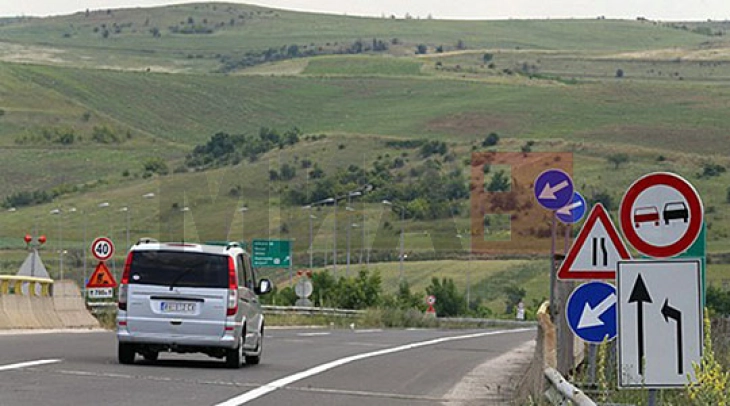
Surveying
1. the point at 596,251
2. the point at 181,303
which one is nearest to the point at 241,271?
the point at 181,303

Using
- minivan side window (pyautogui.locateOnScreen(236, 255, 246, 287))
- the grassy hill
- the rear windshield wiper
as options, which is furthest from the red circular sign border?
the grassy hill

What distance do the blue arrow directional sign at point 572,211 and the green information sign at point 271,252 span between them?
5768 cm

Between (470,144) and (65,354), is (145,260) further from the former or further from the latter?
(470,144)

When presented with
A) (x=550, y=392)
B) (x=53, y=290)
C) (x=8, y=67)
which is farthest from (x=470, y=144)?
(x=550, y=392)

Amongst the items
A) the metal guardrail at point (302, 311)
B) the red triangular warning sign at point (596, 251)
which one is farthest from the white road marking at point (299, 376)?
the metal guardrail at point (302, 311)

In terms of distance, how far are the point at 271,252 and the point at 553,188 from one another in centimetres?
5977

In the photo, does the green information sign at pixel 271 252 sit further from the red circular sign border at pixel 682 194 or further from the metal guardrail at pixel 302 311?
the red circular sign border at pixel 682 194

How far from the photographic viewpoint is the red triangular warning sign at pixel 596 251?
17609 mm

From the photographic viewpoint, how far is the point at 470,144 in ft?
→ 443

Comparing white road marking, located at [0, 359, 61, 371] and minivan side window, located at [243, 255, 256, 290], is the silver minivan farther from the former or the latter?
white road marking, located at [0, 359, 61, 371]

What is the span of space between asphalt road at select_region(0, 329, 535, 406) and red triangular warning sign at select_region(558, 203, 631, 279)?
120 inches

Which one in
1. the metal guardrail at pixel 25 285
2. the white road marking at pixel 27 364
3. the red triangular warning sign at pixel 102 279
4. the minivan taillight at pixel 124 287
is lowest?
the red triangular warning sign at pixel 102 279

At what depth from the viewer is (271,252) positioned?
81000mm

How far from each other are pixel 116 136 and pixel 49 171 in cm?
2719
